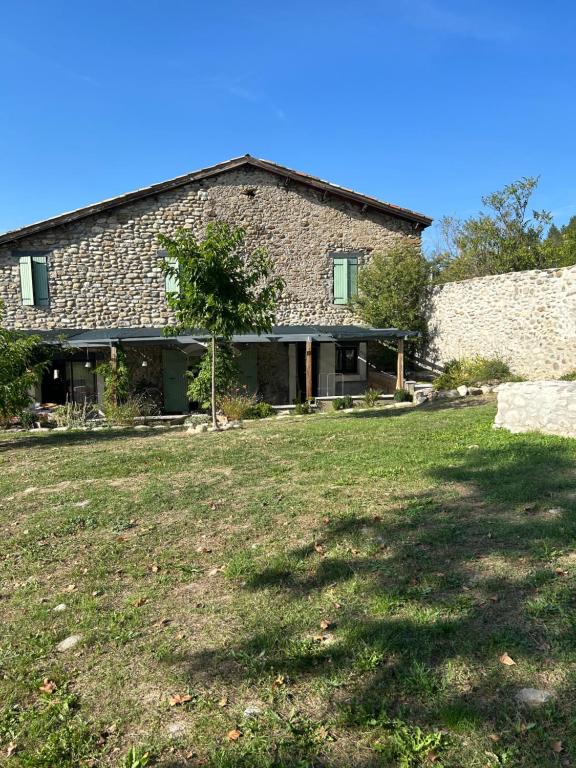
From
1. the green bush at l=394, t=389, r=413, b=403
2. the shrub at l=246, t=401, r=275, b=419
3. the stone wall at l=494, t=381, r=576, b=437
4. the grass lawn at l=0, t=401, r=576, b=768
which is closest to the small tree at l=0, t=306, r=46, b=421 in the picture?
the grass lawn at l=0, t=401, r=576, b=768

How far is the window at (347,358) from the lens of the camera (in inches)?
765

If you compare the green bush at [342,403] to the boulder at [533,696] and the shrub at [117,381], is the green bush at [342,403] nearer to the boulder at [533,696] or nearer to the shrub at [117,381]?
the shrub at [117,381]

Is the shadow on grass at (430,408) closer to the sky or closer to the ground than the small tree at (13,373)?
closer to the ground

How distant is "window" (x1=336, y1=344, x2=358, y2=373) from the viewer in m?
19.4

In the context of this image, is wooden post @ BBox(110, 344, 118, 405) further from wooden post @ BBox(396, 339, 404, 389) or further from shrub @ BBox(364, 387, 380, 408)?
wooden post @ BBox(396, 339, 404, 389)

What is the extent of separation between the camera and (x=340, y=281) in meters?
19.5

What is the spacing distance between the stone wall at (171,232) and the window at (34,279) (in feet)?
0.66

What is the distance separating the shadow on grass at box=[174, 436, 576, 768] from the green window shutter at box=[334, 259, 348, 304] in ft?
49.3

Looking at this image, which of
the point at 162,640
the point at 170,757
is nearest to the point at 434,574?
the point at 162,640

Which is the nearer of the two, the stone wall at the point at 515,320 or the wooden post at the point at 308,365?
the stone wall at the point at 515,320

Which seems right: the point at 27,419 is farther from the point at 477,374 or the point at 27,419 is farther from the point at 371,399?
the point at 477,374

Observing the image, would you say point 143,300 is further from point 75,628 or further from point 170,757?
point 170,757

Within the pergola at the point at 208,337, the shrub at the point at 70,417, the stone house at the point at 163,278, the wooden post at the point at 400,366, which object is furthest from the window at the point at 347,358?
the shrub at the point at 70,417

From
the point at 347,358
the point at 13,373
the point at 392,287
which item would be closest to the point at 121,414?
the point at 13,373
